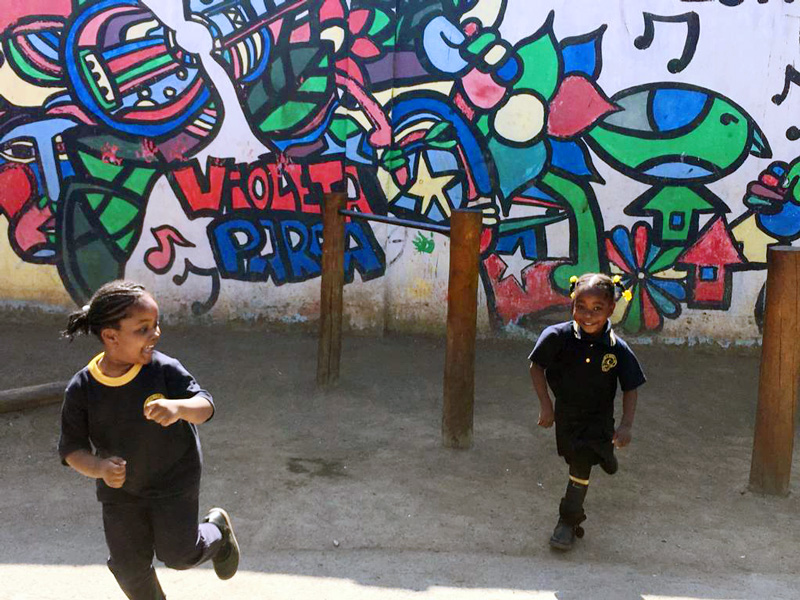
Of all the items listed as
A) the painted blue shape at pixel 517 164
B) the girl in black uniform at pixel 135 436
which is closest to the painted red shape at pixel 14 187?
the painted blue shape at pixel 517 164

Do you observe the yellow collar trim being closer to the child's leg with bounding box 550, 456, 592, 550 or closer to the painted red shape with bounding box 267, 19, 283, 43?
the child's leg with bounding box 550, 456, 592, 550

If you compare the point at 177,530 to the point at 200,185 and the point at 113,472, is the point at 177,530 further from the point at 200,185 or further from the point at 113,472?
the point at 200,185

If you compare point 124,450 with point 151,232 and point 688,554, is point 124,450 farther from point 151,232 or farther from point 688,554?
point 151,232

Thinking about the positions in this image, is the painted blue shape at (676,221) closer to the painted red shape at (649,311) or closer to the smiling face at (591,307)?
the painted red shape at (649,311)

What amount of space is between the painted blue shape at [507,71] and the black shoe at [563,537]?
367 centimetres

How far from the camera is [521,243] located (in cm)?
715

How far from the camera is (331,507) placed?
455cm

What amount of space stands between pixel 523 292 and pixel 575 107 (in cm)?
132

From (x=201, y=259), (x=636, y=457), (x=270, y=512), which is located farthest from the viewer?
(x=201, y=259)

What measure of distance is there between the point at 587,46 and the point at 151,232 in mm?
3311

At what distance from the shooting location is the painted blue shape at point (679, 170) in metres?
6.99

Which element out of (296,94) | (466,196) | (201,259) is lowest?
(201,259)

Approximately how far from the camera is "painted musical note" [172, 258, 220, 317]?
739 cm

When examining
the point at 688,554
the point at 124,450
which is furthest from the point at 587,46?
the point at 124,450
